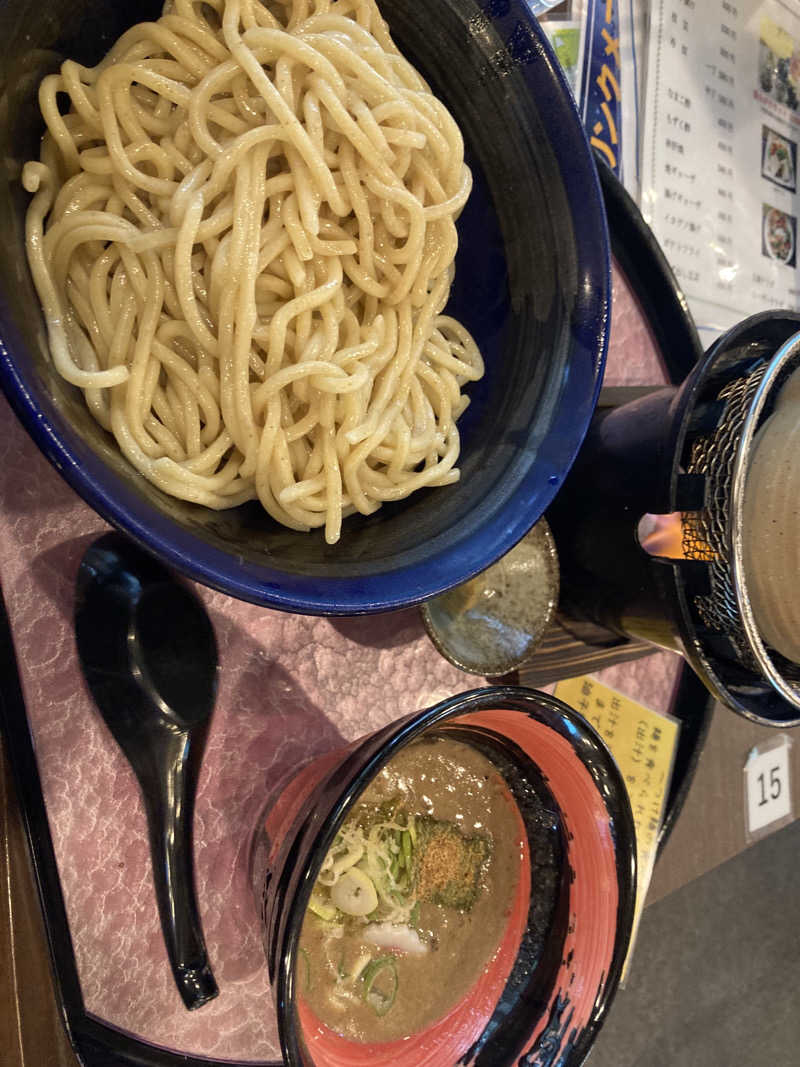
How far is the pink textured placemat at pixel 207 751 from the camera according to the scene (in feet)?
3.17

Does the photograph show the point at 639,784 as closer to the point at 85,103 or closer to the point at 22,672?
the point at 22,672

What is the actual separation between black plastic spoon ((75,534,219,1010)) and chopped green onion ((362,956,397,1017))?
0.69ft

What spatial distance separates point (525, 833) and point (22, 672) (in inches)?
29.6

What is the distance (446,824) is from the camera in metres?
1.12

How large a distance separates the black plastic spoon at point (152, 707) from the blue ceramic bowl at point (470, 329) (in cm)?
19

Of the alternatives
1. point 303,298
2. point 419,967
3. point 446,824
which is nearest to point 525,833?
point 446,824

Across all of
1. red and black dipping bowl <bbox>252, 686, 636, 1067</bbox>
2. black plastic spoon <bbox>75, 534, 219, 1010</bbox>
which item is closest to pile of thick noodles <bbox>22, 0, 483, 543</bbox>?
black plastic spoon <bbox>75, 534, 219, 1010</bbox>

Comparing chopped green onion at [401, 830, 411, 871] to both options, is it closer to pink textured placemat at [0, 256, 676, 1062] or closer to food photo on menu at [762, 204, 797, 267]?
pink textured placemat at [0, 256, 676, 1062]

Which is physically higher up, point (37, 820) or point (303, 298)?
point (303, 298)

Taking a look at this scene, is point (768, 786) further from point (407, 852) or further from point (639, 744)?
point (407, 852)

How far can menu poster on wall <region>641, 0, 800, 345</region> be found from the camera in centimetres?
193

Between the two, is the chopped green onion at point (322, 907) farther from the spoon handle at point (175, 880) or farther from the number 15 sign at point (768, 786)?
the number 15 sign at point (768, 786)

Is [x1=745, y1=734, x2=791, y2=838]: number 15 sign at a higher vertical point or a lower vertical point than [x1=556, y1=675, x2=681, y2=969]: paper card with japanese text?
lower

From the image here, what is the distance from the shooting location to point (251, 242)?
926 mm
